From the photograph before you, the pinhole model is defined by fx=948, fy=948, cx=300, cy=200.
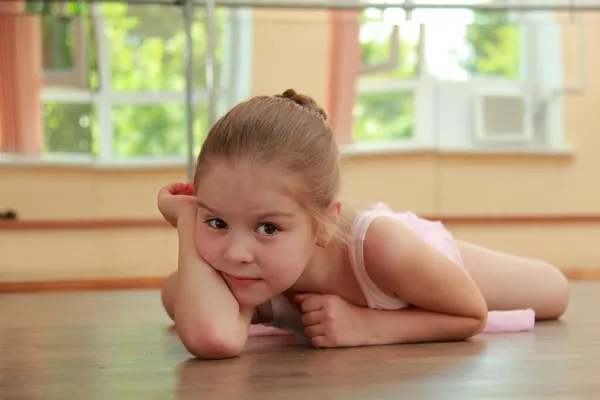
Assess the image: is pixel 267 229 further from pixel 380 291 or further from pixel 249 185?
pixel 380 291

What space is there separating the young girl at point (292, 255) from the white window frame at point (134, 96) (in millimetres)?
1593

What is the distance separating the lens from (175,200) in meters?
1.31

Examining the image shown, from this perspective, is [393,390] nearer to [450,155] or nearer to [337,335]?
[337,335]

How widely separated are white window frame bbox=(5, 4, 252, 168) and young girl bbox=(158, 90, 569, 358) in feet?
5.23

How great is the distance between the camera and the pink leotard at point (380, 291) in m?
1.32

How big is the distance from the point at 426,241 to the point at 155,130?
1.65 m

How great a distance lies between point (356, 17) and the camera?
10.2 ft

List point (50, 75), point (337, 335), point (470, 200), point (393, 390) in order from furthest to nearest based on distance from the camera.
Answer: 1. point (470, 200)
2. point (50, 75)
3. point (337, 335)
4. point (393, 390)

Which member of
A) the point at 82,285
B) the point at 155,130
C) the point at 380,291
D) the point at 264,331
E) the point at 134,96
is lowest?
the point at 82,285

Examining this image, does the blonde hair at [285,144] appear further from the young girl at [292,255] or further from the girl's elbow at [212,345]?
the girl's elbow at [212,345]

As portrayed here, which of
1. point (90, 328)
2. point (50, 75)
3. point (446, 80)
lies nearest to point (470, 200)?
point (446, 80)

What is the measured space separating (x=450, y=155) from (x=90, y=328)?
5.49 ft

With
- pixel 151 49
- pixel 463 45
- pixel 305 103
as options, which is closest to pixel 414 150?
pixel 463 45

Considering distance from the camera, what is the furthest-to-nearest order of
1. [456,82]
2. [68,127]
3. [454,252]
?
[456,82] < [68,127] < [454,252]
